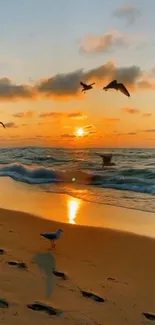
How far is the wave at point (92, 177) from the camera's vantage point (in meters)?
18.0

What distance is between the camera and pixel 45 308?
5.20 m

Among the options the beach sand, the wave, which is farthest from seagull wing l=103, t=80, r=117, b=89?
the wave

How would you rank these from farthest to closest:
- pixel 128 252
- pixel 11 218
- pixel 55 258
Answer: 1. pixel 11 218
2. pixel 128 252
3. pixel 55 258

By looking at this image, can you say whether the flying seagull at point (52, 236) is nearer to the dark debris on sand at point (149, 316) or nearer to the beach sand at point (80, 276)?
the beach sand at point (80, 276)

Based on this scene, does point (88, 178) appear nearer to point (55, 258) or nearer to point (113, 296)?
point (55, 258)

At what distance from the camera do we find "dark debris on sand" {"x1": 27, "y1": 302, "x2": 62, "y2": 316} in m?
5.06

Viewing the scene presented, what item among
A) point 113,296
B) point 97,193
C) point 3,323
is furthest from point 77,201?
point 3,323

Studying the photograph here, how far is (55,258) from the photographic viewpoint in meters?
7.20

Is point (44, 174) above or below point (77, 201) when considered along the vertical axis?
above

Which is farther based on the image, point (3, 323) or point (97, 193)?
point (97, 193)

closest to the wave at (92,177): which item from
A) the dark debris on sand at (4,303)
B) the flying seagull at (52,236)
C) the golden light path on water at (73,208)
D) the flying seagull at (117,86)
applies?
the golden light path on water at (73,208)

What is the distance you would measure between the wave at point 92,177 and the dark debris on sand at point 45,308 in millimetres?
11149

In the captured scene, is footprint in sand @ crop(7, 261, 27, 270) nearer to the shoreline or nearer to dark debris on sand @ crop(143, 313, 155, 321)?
dark debris on sand @ crop(143, 313, 155, 321)

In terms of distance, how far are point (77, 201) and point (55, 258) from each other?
6940 mm
